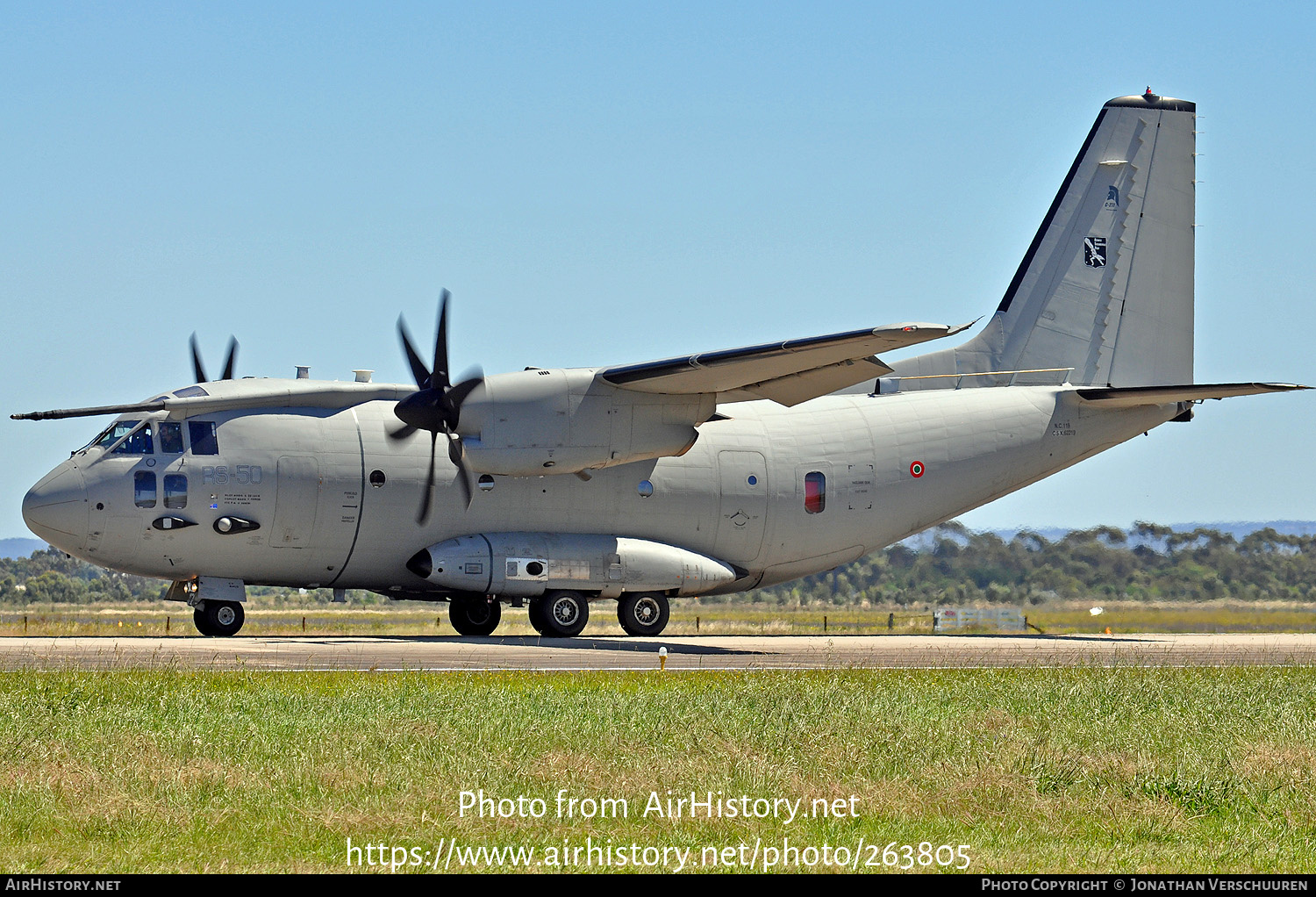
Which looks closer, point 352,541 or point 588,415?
point 588,415

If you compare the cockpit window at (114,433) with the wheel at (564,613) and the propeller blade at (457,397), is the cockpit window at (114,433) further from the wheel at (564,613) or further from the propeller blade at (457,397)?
the wheel at (564,613)

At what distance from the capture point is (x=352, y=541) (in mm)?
28641

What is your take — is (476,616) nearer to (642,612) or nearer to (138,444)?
(642,612)

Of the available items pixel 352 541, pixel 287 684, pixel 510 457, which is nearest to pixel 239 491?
pixel 352 541

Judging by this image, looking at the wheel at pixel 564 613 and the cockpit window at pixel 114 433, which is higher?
the cockpit window at pixel 114 433

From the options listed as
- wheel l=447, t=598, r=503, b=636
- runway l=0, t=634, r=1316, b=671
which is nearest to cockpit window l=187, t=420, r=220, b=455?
runway l=0, t=634, r=1316, b=671

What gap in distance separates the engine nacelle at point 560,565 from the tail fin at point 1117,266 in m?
10.1

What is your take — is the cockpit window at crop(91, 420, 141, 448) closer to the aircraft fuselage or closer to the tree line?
the aircraft fuselage

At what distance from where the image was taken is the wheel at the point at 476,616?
31.5m

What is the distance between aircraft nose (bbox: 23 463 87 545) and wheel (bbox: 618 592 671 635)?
36.3ft

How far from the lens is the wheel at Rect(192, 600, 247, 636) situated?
2888 centimetres

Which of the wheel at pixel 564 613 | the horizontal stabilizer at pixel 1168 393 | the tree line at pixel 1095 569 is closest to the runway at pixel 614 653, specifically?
the wheel at pixel 564 613
